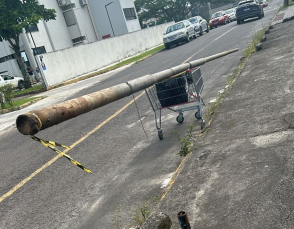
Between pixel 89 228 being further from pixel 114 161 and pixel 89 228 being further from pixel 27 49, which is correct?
pixel 27 49

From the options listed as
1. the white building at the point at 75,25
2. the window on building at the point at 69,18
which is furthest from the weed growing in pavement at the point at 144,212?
the window on building at the point at 69,18

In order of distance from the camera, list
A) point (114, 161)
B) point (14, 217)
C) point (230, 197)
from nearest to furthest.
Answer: point (230, 197), point (14, 217), point (114, 161)

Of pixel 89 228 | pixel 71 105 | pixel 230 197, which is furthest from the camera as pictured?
pixel 89 228

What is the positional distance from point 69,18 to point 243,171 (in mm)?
44238

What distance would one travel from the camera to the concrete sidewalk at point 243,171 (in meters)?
3.87

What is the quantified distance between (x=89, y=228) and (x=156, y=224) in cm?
123

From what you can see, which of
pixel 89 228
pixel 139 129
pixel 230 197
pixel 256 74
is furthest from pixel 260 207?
pixel 256 74

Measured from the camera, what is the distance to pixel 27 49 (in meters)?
35.7

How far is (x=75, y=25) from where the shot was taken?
46.0 m

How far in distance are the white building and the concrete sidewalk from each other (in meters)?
31.8

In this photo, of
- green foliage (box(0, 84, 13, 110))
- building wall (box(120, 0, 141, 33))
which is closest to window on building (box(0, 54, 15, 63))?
building wall (box(120, 0, 141, 33))

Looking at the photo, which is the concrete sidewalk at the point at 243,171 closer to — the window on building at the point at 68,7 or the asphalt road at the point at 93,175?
the asphalt road at the point at 93,175

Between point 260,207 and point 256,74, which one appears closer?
point 260,207

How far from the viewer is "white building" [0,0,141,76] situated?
3766 centimetres
